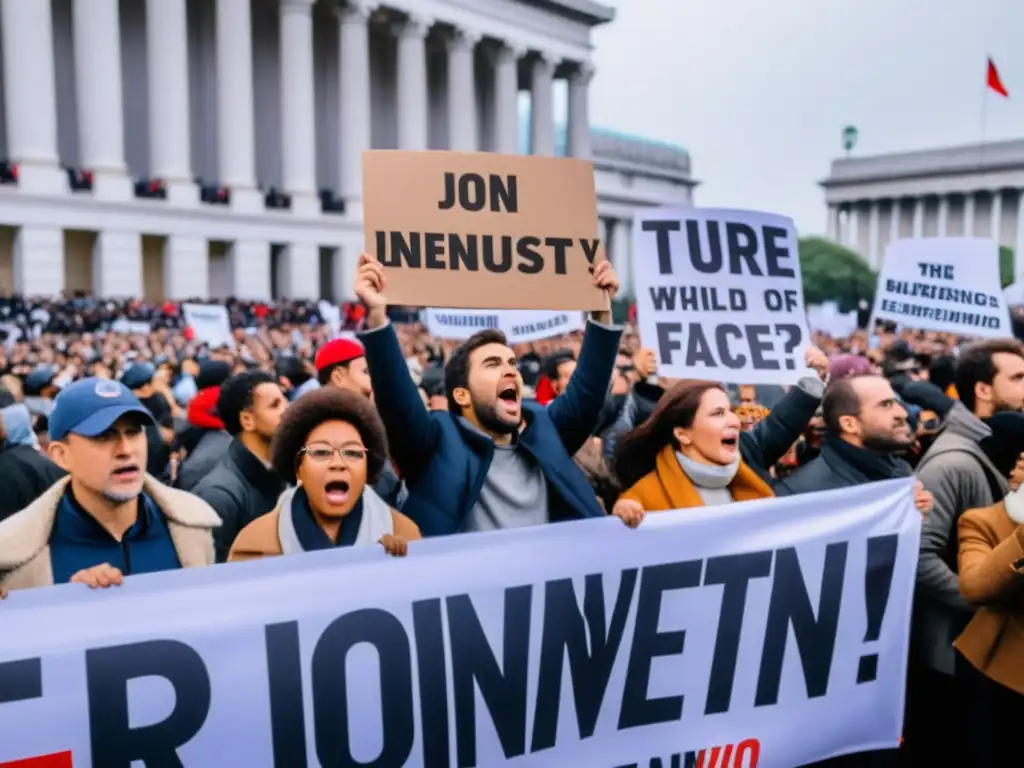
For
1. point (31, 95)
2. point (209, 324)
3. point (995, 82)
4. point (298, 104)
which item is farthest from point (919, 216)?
point (209, 324)

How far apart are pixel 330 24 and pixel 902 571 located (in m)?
44.7

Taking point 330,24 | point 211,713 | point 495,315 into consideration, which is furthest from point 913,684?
point 330,24

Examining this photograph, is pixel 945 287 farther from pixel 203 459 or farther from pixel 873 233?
pixel 873 233

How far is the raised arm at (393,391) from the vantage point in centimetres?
362

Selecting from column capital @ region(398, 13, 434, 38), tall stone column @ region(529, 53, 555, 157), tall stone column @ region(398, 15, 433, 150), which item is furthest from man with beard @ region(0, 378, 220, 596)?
tall stone column @ region(529, 53, 555, 157)

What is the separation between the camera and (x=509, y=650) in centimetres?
331

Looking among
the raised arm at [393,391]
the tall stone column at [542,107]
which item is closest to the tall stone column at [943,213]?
the tall stone column at [542,107]

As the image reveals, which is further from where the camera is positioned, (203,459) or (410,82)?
(410,82)

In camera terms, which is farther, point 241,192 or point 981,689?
point 241,192

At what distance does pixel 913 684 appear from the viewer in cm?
426

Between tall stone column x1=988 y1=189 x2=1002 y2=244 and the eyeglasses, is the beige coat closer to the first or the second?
the eyeglasses

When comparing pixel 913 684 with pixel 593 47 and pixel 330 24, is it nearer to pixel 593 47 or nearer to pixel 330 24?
pixel 330 24

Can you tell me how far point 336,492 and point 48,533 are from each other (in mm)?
834

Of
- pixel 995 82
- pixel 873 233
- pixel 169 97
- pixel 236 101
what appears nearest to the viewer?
pixel 995 82
